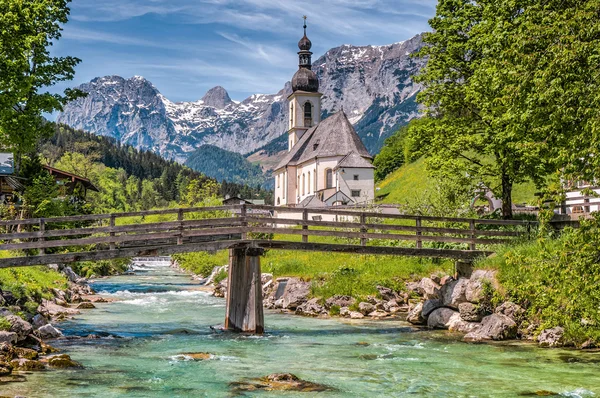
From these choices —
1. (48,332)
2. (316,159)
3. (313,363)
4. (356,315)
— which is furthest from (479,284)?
(316,159)

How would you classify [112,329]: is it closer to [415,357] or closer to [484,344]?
[415,357]

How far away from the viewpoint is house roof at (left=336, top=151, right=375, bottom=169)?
276 feet

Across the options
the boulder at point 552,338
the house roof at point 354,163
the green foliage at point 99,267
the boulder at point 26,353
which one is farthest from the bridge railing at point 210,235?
the house roof at point 354,163

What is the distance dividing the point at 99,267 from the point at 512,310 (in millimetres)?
46408

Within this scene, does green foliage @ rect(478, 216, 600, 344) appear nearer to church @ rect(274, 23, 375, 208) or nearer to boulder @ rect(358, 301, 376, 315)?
boulder @ rect(358, 301, 376, 315)

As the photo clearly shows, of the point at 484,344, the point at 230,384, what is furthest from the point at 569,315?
the point at 484,344

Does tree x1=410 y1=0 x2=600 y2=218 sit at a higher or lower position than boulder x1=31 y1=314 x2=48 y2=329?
higher

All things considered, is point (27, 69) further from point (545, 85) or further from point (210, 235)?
point (545, 85)

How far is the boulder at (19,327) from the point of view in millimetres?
17969

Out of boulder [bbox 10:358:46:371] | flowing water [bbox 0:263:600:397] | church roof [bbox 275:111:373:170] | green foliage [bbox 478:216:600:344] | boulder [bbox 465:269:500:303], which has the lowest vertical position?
flowing water [bbox 0:263:600:397]

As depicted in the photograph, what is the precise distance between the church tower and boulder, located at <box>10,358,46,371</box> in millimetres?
98860

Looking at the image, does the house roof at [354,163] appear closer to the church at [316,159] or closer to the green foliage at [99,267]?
the church at [316,159]

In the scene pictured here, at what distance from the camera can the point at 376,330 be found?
955 inches

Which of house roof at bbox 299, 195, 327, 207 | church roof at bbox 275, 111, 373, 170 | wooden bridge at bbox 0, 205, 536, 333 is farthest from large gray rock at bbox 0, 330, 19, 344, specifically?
church roof at bbox 275, 111, 373, 170
